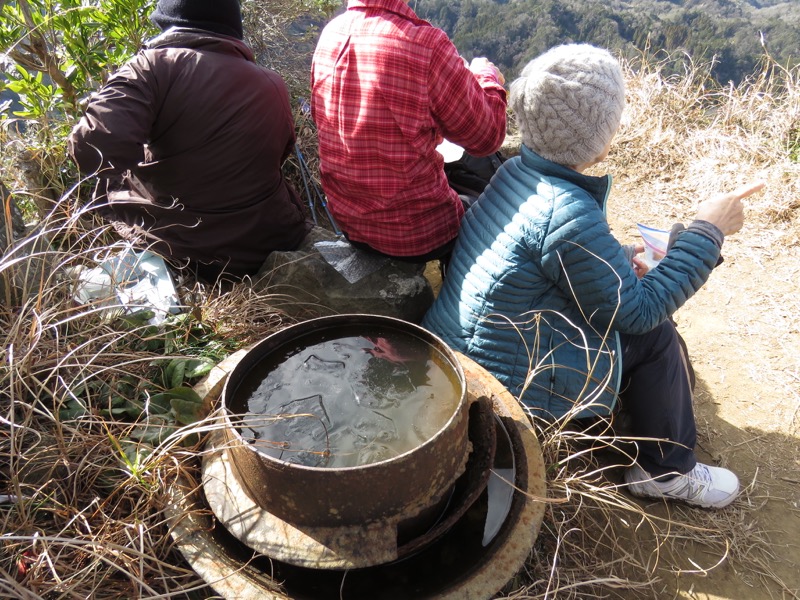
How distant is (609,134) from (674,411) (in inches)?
46.2

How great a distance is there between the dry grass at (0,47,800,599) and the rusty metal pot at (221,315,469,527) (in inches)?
9.4

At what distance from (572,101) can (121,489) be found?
196 centimetres

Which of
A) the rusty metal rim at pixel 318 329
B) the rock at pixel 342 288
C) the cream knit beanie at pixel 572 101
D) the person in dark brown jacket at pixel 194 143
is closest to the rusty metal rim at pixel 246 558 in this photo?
the rusty metal rim at pixel 318 329

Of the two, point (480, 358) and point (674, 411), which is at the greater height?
point (480, 358)

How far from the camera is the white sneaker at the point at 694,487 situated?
2367 millimetres

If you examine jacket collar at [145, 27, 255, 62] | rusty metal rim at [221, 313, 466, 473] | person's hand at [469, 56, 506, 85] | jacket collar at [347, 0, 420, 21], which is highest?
jacket collar at [347, 0, 420, 21]

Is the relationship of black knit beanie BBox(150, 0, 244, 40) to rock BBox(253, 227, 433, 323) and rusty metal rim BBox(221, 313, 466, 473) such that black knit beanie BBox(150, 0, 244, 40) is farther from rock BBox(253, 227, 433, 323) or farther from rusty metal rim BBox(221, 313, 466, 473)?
rusty metal rim BBox(221, 313, 466, 473)

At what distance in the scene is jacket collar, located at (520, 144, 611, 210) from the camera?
1976 millimetres

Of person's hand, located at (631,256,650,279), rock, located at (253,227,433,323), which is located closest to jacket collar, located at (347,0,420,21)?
rock, located at (253,227,433,323)

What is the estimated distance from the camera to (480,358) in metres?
2.25

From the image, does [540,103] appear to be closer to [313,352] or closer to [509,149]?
[313,352]

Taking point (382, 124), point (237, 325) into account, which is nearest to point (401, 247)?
point (382, 124)

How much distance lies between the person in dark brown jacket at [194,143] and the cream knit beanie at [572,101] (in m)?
1.37

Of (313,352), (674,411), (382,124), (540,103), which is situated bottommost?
(674,411)
